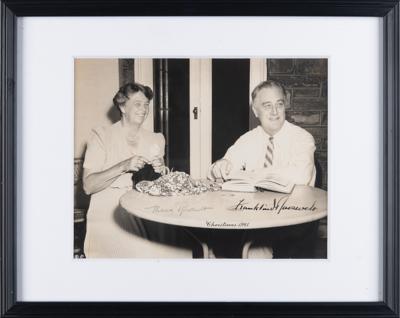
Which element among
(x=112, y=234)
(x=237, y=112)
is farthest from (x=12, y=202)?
(x=237, y=112)

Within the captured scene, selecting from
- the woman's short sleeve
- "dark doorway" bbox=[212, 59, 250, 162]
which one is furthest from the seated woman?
"dark doorway" bbox=[212, 59, 250, 162]

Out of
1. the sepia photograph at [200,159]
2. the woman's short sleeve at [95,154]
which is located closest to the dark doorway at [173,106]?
the sepia photograph at [200,159]

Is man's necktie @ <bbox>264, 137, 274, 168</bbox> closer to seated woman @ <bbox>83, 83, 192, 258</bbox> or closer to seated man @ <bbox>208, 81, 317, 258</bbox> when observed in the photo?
seated man @ <bbox>208, 81, 317, 258</bbox>

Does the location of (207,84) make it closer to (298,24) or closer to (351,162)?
(298,24)

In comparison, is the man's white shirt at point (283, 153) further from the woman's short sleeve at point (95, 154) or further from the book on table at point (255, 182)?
the woman's short sleeve at point (95, 154)

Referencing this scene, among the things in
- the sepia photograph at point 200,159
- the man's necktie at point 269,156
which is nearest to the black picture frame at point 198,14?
the sepia photograph at point 200,159

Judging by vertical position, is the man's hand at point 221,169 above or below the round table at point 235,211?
above
